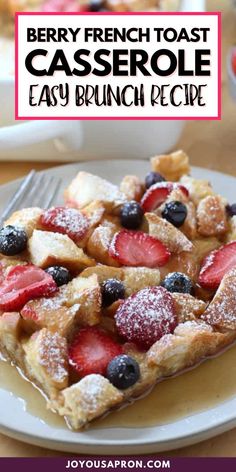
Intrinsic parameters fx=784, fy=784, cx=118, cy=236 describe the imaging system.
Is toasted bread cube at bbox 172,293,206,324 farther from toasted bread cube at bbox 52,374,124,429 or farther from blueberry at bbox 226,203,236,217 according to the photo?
blueberry at bbox 226,203,236,217

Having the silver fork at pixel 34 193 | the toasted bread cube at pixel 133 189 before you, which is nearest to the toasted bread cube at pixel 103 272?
the toasted bread cube at pixel 133 189

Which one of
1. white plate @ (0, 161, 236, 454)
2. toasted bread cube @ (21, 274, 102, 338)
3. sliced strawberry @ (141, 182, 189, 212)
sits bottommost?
white plate @ (0, 161, 236, 454)

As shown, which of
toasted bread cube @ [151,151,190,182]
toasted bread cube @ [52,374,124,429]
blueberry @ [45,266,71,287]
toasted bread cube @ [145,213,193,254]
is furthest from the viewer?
toasted bread cube @ [151,151,190,182]

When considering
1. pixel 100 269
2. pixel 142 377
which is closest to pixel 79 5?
pixel 100 269

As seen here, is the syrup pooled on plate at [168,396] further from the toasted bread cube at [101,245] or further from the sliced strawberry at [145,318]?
the toasted bread cube at [101,245]

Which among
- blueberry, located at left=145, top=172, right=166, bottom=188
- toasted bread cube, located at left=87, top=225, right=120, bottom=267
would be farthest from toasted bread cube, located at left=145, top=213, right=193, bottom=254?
blueberry, located at left=145, top=172, right=166, bottom=188

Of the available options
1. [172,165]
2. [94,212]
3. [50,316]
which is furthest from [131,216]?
[50,316]

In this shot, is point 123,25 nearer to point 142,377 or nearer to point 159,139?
point 159,139
